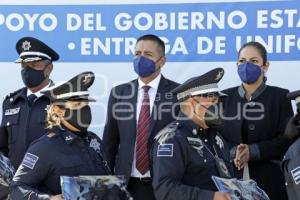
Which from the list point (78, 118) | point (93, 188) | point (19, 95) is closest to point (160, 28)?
point (19, 95)

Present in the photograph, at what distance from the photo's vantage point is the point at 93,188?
2.61 metres

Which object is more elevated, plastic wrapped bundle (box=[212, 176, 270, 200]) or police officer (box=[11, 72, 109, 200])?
police officer (box=[11, 72, 109, 200])

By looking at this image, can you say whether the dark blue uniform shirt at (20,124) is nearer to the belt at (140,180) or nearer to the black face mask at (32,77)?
the black face mask at (32,77)

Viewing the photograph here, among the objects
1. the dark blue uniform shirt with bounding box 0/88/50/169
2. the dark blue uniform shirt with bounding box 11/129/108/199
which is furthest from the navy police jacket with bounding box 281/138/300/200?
the dark blue uniform shirt with bounding box 0/88/50/169

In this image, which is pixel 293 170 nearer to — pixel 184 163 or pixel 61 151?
pixel 184 163

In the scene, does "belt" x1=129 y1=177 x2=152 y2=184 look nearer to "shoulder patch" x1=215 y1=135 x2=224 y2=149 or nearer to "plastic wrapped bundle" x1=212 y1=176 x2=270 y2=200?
"shoulder patch" x1=215 y1=135 x2=224 y2=149

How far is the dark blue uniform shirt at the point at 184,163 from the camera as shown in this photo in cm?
270

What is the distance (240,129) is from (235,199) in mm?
1139

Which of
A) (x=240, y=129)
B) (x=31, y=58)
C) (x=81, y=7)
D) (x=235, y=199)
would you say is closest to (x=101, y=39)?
(x=81, y=7)

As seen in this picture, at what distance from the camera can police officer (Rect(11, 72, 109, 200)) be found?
8.59 ft

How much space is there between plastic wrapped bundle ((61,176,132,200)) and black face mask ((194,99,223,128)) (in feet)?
1.56

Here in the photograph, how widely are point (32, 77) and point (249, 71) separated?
127 centimetres

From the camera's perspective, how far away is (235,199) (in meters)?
2.66

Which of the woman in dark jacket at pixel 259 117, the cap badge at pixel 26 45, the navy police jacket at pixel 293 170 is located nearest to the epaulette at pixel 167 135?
the navy police jacket at pixel 293 170
